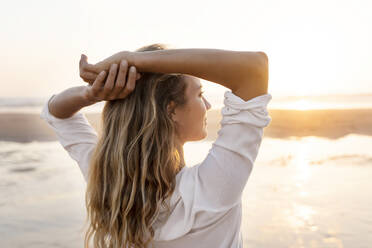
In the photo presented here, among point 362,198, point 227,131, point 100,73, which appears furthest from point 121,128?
point 362,198

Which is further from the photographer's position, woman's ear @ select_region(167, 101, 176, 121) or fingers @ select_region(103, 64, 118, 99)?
woman's ear @ select_region(167, 101, 176, 121)

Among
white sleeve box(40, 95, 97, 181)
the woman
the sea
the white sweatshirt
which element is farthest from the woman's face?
the sea

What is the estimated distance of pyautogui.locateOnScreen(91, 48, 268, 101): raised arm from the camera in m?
1.21

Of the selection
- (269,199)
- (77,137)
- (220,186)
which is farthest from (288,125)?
(220,186)

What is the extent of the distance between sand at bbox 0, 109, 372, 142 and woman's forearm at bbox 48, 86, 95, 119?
685 centimetres

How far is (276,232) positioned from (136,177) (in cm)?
317

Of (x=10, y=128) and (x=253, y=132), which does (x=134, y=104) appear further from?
(x=10, y=128)

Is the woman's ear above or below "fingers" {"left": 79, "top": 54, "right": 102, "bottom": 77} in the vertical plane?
below

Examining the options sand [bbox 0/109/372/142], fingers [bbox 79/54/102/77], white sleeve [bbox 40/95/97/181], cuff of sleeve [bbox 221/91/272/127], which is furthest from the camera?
sand [bbox 0/109/372/142]

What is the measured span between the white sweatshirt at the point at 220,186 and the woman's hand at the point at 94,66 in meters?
0.33

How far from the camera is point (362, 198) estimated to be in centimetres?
504

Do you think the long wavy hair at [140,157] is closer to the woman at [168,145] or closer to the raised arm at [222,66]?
the woman at [168,145]

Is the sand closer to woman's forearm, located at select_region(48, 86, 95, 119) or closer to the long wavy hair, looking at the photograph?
woman's forearm, located at select_region(48, 86, 95, 119)

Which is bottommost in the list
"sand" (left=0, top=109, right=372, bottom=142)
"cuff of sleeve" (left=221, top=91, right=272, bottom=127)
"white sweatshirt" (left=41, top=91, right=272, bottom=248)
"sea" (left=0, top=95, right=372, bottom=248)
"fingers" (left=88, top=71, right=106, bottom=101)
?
"sand" (left=0, top=109, right=372, bottom=142)
